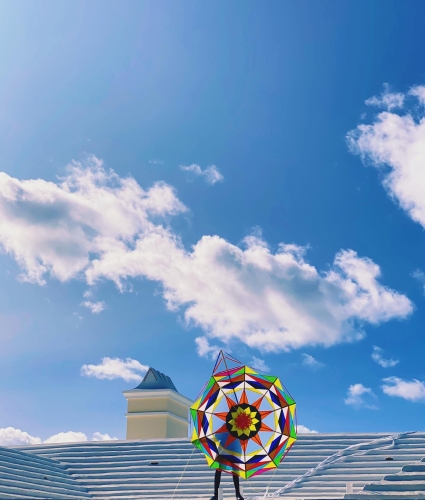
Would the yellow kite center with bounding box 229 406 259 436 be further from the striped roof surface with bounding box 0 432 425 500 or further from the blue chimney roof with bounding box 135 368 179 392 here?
the blue chimney roof with bounding box 135 368 179 392

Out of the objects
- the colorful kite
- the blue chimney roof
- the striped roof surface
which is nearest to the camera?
the colorful kite

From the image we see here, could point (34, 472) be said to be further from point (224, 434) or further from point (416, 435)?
point (416, 435)

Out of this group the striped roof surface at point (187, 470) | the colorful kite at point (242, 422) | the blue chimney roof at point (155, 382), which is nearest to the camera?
the colorful kite at point (242, 422)

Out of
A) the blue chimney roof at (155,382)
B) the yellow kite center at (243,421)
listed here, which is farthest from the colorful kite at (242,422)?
the blue chimney roof at (155,382)

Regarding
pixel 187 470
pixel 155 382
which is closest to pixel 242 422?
pixel 187 470

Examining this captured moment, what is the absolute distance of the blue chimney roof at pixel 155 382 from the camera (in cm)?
2491

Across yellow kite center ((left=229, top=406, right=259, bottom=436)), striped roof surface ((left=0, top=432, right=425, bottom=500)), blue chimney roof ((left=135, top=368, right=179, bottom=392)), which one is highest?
blue chimney roof ((left=135, top=368, right=179, bottom=392))

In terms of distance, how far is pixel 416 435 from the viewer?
17672mm

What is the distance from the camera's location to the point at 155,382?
25.1 metres

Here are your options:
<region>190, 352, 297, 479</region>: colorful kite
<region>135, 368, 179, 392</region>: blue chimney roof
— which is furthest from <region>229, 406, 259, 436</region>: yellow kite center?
<region>135, 368, 179, 392</region>: blue chimney roof

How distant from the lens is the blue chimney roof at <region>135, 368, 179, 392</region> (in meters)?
24.9

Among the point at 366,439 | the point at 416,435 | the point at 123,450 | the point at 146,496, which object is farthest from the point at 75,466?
the point at 416,435

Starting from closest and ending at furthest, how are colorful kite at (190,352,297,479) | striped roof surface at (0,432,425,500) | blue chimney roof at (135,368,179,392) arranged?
colorful kite at (190,352,297,479), striped roof surface at (0,432,425,500), blue chimney roof at (135,368,179,392)

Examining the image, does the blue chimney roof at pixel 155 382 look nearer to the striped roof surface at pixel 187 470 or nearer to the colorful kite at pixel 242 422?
the striped roof surface at pixel 187 470
